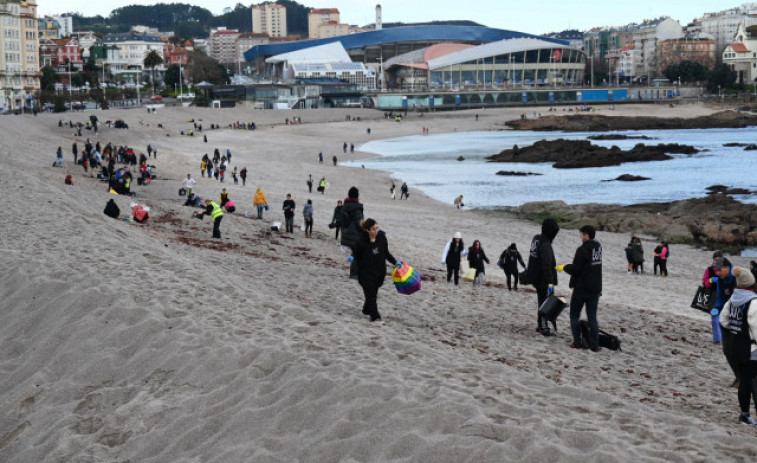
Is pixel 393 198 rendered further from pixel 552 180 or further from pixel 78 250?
pixel 78 250

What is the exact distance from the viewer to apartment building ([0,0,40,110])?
3155 inches

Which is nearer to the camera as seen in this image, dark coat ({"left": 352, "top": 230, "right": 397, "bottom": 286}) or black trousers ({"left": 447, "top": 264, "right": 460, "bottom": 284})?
dark coat ({"left": 352, "top": 230, "right": 397, "bottom": 286})

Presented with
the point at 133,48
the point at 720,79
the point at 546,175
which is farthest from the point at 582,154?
the point at 133,48

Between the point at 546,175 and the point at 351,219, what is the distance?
3335cm

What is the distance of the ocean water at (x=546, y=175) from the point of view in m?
34.4

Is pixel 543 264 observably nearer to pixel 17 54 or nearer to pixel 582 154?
pixel 582 154

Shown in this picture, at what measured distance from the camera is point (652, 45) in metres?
162

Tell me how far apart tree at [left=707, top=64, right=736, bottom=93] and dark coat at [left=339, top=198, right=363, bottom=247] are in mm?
123797

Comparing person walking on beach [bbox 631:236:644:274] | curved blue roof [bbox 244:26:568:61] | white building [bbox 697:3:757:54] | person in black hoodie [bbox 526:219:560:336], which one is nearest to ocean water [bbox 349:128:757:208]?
person walking on beach [bbox 631:236:644:274]

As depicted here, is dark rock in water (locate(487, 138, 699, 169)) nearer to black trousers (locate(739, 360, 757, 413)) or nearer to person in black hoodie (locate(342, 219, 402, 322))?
person in black hoodie (locate(342, 219, 402, 322))

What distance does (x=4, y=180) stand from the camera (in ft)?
55.6

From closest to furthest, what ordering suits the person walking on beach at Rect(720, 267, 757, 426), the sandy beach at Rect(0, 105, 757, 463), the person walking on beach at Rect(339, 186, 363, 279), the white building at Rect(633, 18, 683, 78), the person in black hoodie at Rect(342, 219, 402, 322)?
the sandy beach at Rect(0, 105, 757, 463) < the person walking on beach at Rect(720, 267, 757, 426) < the person in black hoodie at Rect(342, 219, 402, 322) < the person walking on beach at Rect(339, 186, 363, 279) < the white building at Rect(633, 18, 683, 78)

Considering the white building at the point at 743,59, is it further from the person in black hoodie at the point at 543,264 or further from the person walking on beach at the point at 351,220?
the person in black hoodie at the point at 543,264

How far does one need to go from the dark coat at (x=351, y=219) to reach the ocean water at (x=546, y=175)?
64.0 feet
